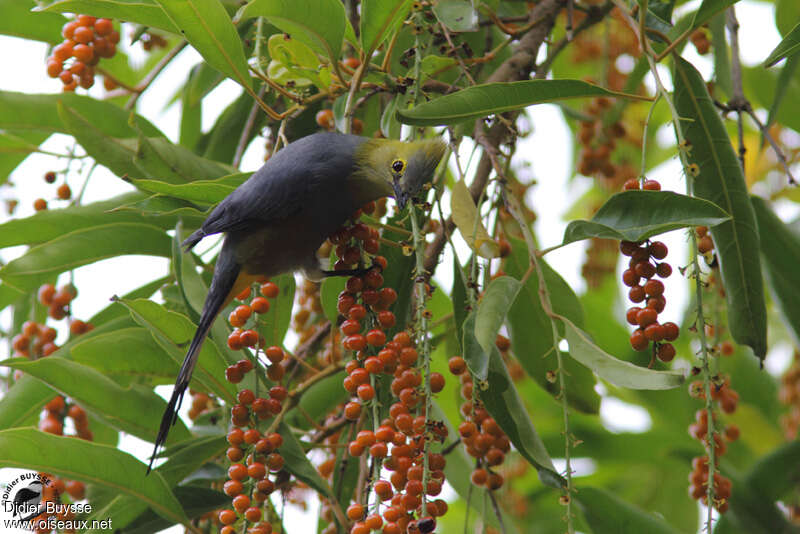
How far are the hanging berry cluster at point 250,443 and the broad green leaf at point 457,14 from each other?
793 millimetres

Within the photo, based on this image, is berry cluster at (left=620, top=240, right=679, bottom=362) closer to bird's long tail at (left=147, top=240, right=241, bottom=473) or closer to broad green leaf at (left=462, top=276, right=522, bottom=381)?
broad green leaf at (left=462, top=276, right=522, bottom=381)

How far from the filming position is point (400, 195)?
2180mm

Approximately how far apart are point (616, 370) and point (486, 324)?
0.25 m

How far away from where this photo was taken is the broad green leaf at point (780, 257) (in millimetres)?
2320

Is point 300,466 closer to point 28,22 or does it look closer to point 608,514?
point 608,514

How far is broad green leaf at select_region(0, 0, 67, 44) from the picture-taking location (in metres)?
2.54

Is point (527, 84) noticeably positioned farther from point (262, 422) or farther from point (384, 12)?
point (262, 422)

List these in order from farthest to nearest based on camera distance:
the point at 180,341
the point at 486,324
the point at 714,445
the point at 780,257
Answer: the point at 780,257 → the point at 180,341 → the point at 486,324 → the point at 714,445

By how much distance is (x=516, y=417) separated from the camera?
1.80 meters

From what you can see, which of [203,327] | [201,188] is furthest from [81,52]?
[203,327]

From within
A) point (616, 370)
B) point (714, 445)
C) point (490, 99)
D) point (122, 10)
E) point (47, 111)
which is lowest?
point (714, 445)

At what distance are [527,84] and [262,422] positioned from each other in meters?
1.05

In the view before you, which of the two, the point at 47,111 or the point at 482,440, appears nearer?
the point at 482,440

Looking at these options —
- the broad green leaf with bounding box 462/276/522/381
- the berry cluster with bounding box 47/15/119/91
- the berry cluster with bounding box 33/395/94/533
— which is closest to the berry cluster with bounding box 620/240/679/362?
the broad green leaf with bounding box 462/276/522/381
